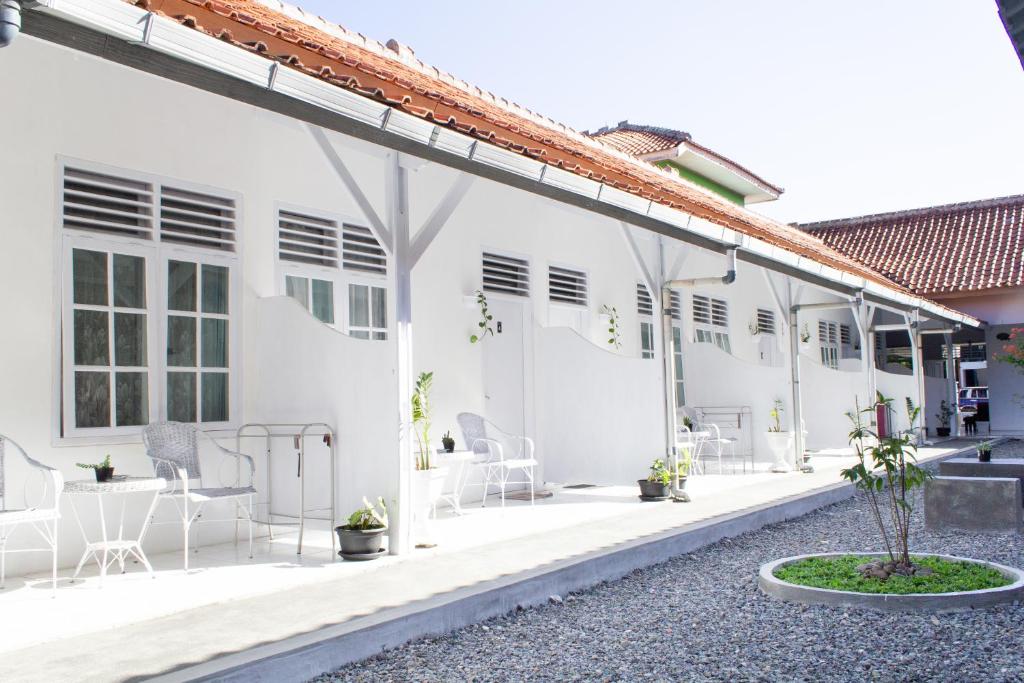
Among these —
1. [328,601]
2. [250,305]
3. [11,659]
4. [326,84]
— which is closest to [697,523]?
[328,601]

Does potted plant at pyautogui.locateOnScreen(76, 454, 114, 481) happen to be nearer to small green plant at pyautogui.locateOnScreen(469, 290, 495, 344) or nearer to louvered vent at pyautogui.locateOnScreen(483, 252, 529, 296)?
small green plant at pyautogui.locateOnScreen(469, 290, 495, 344)

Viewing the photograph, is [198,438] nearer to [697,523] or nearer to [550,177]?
[550,177]

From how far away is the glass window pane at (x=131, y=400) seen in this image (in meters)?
5.85

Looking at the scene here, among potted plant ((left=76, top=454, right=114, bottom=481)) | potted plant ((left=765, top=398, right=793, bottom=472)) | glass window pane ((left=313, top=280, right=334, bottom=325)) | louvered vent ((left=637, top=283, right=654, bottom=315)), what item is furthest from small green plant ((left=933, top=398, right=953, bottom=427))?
potted plant ((left=76, top=454, right=114, bottom=481))

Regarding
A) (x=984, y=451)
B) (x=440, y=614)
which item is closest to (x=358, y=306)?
(x=440, y=614)

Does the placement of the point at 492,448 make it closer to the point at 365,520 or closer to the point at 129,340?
the point at 365,520

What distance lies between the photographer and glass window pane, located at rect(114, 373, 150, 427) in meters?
5.85

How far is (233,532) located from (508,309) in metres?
3.72

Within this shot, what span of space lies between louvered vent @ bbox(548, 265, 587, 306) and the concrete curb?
393cm

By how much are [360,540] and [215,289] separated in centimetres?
225

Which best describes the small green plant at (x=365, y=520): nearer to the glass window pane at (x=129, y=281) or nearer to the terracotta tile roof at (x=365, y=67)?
the glass window pane at (x=129, y=281)

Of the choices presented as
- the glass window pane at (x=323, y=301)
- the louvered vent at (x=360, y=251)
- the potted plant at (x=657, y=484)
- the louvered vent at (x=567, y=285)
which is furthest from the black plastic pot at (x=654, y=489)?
the glass window pane at (x=323, y=301)

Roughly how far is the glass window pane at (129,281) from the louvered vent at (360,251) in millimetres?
1873

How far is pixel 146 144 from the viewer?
6059 mm
